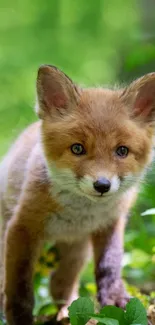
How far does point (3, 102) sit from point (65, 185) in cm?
881

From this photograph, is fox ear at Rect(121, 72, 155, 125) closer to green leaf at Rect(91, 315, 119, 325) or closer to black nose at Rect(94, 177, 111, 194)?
black nose at Rect(94, 177, 111, 194)

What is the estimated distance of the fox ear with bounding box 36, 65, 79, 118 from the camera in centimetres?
441

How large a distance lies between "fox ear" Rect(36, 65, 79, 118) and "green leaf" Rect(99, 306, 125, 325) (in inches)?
60.2

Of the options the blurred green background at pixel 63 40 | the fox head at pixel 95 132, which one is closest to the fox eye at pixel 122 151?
the fox head at pixel 95 132

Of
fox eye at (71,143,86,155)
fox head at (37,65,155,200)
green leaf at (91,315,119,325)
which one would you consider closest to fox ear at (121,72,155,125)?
fox head at (37,65,155,200)

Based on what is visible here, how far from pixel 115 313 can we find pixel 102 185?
0.79 metres

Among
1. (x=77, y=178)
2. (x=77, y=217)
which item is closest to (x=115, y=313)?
(x=77, y=178)

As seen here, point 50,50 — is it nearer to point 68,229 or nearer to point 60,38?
point 60,38

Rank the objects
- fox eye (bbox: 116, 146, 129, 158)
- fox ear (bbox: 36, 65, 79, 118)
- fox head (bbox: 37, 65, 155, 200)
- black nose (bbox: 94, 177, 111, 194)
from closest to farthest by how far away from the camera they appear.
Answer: black nose (bbox: 94, 177, 111, 194), fox head (bbox: 37, 65, 155, 200), fox eye (bbox: 116, 146, 129, 158), fox ear (bbox: 36, 65, 79, 118)

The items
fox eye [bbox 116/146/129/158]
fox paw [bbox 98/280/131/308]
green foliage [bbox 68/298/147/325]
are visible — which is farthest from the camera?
fox paw [bbox 98/280/131/308]

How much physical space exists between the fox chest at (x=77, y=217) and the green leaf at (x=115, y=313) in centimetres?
115

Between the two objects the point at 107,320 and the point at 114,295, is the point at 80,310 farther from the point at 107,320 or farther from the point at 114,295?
the point at 114,295

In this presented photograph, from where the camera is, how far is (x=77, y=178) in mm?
4113

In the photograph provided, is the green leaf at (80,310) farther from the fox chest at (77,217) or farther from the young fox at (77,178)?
the fox chest at (77,217)
